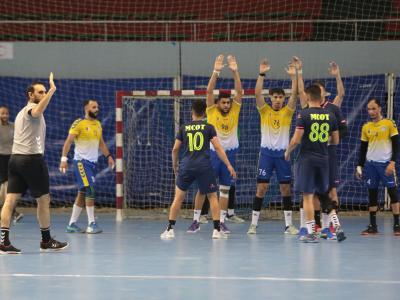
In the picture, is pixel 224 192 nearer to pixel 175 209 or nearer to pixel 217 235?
pixel 217 235

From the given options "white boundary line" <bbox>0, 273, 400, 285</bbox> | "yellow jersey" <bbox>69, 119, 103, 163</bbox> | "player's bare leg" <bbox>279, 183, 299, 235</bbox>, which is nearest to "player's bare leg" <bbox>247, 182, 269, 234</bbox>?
"player's bare leg" <bbox>279, 183, 299, 235</bbox>

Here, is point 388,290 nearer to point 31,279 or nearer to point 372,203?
point 31,279

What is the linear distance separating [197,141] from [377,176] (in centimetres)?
308

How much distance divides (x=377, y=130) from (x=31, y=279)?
6.47 metres

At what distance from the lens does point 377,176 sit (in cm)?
1303

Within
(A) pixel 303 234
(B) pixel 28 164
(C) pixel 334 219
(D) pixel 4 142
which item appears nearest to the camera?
(B) pixel 28 164

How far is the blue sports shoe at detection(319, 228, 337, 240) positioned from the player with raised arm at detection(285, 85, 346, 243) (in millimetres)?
630

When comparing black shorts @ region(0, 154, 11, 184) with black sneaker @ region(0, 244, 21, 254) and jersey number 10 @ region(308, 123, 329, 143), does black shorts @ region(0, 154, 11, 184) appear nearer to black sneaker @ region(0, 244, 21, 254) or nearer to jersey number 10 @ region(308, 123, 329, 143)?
black sneaker @ region(0, 244, 21, 254)

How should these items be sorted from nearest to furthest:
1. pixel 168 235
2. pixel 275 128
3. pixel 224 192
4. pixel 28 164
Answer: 1. pixel 28 164
2. pixel 168 235
3. pixel 275 128
4. pixel 224 192

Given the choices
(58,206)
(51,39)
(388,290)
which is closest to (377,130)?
(388,290)

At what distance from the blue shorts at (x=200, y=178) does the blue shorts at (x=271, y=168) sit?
110 cm

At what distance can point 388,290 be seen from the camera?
26.3ft

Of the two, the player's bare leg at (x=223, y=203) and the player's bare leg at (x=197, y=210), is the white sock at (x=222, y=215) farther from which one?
the player's bare leg at (x=197, y=210)

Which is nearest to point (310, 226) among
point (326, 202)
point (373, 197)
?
point (326, 202)
